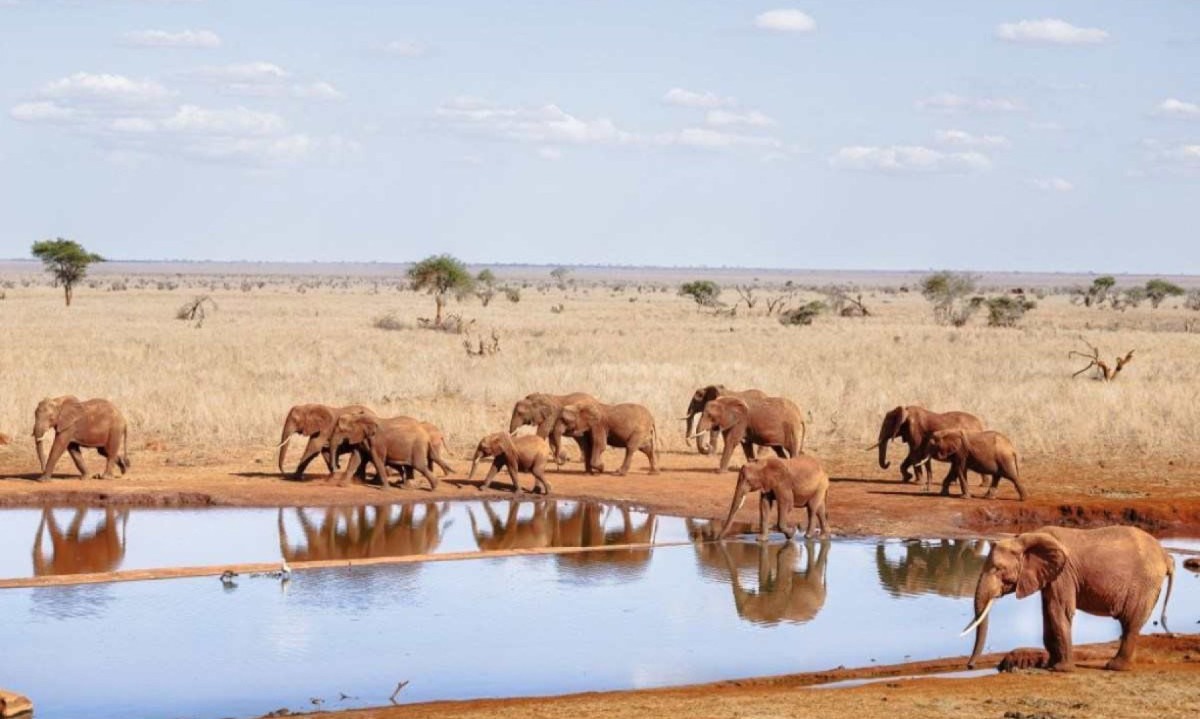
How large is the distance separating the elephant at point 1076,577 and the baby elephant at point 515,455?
1092cm

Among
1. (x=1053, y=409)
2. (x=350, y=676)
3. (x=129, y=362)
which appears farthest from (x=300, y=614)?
(x=129, y=362)

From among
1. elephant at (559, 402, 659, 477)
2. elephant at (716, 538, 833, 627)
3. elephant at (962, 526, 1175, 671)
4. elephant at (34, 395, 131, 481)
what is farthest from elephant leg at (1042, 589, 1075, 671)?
elephant at (34, 395, 131, 481)

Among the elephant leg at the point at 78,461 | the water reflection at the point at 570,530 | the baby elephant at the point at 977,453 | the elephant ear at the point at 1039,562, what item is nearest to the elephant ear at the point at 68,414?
the elephant leg at the point at 78,461

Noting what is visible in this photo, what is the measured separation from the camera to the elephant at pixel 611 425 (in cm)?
2514

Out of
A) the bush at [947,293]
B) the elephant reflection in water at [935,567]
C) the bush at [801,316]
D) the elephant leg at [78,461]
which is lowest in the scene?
the elephant reflection in water at [935,567]

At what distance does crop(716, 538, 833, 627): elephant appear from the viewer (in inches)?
658

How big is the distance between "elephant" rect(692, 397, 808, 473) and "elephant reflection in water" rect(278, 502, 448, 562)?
4949 mm

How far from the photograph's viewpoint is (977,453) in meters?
23.2

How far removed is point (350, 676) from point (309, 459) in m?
10.7

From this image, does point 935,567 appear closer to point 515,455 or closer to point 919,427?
point 919,427

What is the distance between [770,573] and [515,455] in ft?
19.5

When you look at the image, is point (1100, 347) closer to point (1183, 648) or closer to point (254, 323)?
→ point (254, 323)

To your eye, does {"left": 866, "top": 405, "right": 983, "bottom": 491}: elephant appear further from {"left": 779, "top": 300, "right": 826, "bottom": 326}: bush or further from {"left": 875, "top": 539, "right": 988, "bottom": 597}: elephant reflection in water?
{"left": 779, "top": 300, "right": 826, "bottom": 326}: bush

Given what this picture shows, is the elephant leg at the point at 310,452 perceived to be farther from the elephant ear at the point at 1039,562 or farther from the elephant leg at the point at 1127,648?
the elephant leg at the point at 1127,648
